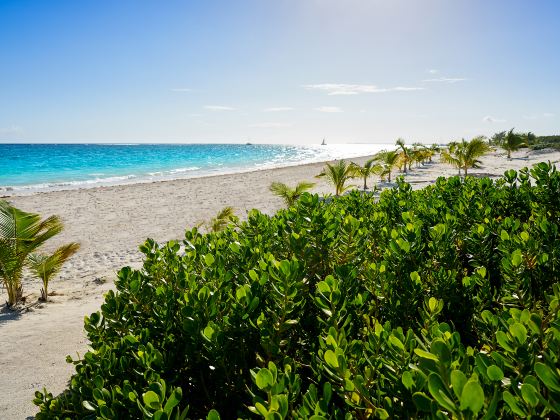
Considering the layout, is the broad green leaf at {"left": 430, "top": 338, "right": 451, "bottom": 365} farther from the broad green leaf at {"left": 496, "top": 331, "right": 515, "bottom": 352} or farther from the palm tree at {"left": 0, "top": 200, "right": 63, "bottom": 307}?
the palm tree at {"left": 0, "top": 200, "right": 63, "bottom": 307}

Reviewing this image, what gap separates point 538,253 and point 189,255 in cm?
202

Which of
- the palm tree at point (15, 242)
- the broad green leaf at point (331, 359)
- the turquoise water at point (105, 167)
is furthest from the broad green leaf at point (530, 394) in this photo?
the turquoise water at point (105, 167)

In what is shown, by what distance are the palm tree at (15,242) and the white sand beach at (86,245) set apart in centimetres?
54

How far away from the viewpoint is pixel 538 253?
6.65 feet

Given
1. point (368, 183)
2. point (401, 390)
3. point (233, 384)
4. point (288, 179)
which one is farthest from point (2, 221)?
point (288, 179)

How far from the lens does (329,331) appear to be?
1230 millimetres

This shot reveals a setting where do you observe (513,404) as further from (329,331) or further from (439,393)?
(329,331)

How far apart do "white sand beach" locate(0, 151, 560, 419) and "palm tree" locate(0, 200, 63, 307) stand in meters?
0.54

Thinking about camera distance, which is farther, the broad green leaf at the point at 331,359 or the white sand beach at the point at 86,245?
the white sand beach at the point at 86,245

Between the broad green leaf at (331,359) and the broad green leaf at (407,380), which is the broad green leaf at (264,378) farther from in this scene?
the broad green leaf at (407,380)

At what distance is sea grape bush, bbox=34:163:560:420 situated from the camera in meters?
0.97

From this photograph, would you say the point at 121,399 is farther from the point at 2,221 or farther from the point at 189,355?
the point at 2,221

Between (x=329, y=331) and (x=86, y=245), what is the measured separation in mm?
10925

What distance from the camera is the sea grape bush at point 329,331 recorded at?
3.18ft
